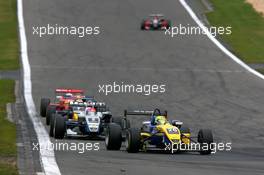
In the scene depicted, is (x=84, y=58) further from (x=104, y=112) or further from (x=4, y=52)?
(x=104, y=112)

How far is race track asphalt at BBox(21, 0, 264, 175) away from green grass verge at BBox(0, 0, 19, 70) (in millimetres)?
904

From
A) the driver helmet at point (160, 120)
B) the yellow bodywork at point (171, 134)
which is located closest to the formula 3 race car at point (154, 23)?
the driver helmet at point (160, 120)

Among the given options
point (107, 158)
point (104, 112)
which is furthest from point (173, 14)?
point (107, 158)

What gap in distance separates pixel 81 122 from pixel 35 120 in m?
4.10

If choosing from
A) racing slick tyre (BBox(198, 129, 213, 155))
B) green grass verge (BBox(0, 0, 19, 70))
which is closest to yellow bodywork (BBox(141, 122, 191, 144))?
racing slick tyre (BBox(198, 129, 213, 155))

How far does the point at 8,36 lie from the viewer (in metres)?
47.7

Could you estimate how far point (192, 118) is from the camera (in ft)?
91.9

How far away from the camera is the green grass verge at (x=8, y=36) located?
4116 cm

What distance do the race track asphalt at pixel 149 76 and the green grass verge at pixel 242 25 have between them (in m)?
1.51

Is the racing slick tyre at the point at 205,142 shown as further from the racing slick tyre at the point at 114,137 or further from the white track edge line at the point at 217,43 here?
the white track edge line at the point at 217,43

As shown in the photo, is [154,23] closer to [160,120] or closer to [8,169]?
[160,120]

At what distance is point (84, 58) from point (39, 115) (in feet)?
51.9

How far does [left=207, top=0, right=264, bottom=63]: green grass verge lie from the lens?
45938 mm

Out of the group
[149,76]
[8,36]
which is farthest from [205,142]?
[8,36]
